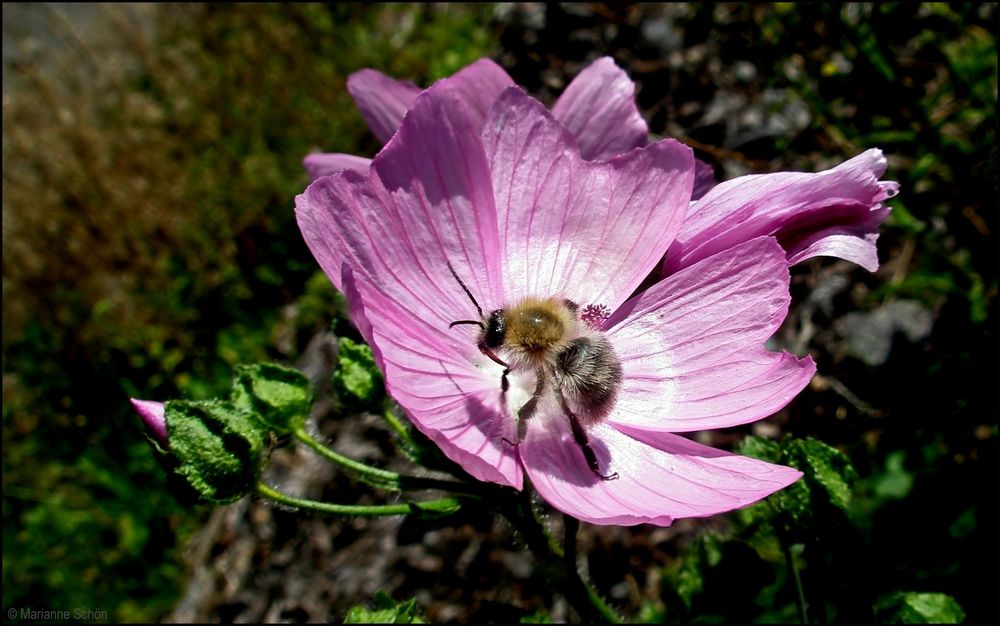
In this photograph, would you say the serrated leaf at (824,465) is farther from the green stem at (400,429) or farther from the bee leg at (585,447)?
the green stem at (400,429)

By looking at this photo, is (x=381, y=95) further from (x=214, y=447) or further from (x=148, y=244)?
(x=148, y=244)

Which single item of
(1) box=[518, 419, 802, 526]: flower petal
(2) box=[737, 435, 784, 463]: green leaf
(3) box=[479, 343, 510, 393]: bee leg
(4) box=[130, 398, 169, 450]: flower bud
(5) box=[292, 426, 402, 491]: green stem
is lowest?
(2) box=[737, 435, 784, 463]: green leaf

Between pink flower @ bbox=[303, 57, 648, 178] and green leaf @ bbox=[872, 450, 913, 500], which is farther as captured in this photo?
green leaf @ bbox=[872, 450, 913, 500]

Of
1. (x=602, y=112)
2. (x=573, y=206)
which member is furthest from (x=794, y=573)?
(x=602, y=112)

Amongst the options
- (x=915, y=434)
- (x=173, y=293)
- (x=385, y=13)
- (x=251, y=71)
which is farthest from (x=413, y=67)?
(x=915, y=434)

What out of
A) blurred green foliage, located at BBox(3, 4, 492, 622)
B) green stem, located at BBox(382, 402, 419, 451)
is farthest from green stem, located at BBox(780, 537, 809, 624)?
blurred green foliage, located at BBox(3, 4, 492, 622)

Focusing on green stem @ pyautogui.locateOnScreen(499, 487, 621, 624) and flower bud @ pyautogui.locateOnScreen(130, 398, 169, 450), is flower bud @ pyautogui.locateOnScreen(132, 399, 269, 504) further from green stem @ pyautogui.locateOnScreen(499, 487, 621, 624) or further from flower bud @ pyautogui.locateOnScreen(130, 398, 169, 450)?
green stem @ pyautogui.locateOnScreen(499, 487, 621, 624)

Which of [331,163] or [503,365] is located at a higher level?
[331,163]

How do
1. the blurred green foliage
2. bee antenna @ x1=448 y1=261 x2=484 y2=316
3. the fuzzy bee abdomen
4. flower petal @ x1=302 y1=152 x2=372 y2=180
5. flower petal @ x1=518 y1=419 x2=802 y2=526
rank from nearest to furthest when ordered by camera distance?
1. flower petal @ x1=518 y1=419 x2=802 y2=526
2. the fuzzy bee abdomen
3. bee antenna @ x1=448 y1=261 x2=484 y2=316
4. flower petal @ x1=302 y1=152 x2=372 y2=180
5. the blurred green foliage
